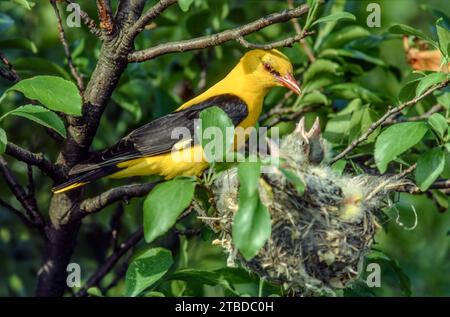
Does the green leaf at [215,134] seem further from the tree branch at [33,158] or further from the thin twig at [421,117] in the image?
the thin twig at [421,117]

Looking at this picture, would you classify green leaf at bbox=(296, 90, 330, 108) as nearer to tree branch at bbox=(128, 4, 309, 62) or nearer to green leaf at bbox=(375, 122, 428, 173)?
tree branch at bbox=(128, 4, 309, 62)

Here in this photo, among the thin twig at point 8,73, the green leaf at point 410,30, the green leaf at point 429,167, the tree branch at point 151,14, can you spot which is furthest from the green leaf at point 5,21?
the green leaf at point 429,167

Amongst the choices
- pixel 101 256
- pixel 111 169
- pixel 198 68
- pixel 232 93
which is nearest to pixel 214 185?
pixel 111 169

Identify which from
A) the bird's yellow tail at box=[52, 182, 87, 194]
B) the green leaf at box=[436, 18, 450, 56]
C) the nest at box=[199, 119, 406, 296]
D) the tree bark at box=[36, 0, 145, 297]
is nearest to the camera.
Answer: the nest at box=[199, 119, 406, 296]

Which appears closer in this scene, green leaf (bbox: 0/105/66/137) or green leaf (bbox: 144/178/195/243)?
green leaf (bbox: 144/178/195/243)

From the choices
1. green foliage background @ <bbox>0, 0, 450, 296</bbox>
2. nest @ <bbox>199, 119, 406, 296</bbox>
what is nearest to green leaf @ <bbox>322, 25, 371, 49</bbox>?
green foliage background @ <bbox>0, 0, 450, 296</bbox>

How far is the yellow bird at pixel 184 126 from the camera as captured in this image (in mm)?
5023

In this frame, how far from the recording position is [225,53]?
256 inches

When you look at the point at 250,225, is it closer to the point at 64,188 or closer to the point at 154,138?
the point at 64,188

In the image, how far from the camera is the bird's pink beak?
5.40m

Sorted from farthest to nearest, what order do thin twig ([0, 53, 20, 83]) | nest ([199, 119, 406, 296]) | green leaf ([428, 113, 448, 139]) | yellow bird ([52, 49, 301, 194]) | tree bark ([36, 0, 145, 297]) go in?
1. yellow bird ([52, 49, 301, 194])
2. thin twig ([0, 53, 20, 83])
3. tree bark ([36, 0, 145, 297])
4. nest ([199, 119, 406, 296])
5. green leaf ([428, 113, 448, 139])

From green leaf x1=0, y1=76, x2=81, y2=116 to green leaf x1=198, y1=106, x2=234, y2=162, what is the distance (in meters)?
0.60
